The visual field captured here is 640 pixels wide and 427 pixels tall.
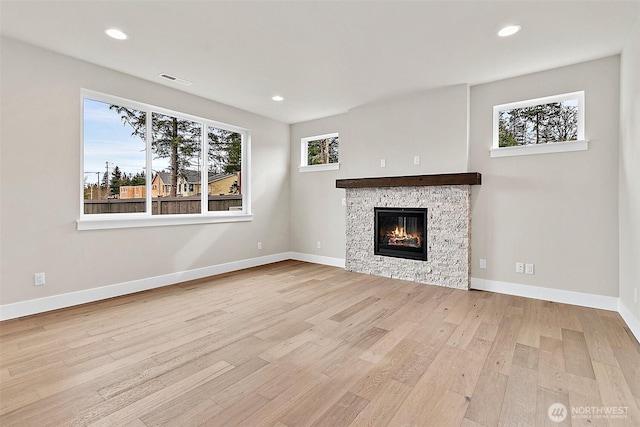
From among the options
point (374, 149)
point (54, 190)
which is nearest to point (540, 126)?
point (374, 149)

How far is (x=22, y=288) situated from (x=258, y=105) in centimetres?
377

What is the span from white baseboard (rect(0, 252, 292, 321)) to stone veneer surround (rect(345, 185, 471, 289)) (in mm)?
→ 2102

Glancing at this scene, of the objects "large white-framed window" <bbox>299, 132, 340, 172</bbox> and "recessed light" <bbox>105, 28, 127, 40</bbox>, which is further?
"large white-framed window" <bbox>299, 132, 340, 172</bbox>

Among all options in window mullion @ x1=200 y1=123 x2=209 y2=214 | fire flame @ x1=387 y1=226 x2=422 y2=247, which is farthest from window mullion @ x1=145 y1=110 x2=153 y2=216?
fire flame @ x1=387 y1=226 x2=422 y2=247

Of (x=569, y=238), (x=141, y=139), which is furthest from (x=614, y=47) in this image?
(x=141, y=139)

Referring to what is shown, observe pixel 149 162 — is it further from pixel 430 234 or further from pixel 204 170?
pixel 430 234

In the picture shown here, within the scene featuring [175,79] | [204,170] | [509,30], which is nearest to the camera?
[509,30]

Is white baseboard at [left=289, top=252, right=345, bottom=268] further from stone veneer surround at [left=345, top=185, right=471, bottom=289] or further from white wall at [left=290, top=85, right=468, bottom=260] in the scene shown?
stone veneer surround at [left=345, top=185, right=471, bottom=289]

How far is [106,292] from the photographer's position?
12.3ft

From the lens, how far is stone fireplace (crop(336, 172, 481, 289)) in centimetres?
417

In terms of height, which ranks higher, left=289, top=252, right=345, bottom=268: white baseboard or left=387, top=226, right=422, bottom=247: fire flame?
left=387, top=226, right=422, bottom=247: fire flame

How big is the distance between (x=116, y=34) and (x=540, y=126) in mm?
4777

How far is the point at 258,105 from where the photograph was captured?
5.09m

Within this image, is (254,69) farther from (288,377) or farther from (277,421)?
(277,421)
